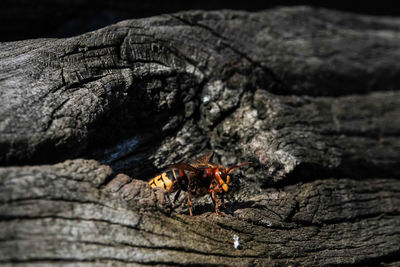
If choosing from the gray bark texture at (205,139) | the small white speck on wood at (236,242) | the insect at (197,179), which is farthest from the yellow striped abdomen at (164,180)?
the small white speck on wood at (236,242)

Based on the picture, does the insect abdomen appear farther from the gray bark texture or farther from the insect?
the gray bark texture

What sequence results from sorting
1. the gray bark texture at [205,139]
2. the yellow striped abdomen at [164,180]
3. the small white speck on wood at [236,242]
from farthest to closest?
the yellow striped abdomen at [164,180]
the small white speck on wood at [236,242]
the gray bark texture at [205,139]

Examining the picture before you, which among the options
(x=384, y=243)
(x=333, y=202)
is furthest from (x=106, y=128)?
(x=384, y=243)

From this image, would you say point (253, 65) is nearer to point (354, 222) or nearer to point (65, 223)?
point (354, 222)

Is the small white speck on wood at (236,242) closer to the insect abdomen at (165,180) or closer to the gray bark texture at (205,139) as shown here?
the gray bark texture at (205,139)

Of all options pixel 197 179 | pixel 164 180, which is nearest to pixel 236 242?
pixel 164 180

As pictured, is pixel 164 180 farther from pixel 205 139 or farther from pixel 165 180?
pixel 205 139

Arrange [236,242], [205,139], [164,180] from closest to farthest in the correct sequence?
[236,242] → [164,180] → [205,139]
